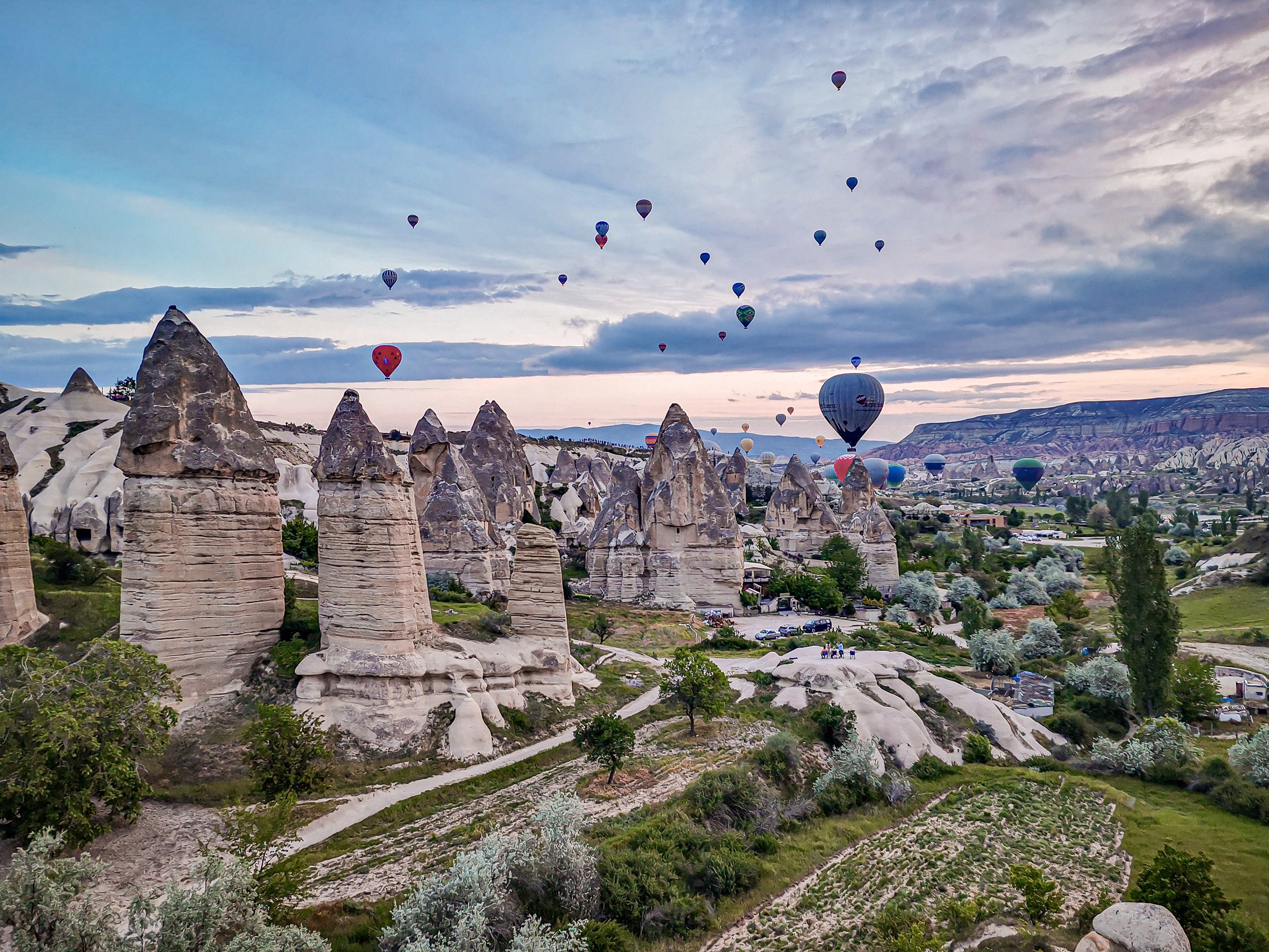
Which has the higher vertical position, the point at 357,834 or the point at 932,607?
the point at 357,834

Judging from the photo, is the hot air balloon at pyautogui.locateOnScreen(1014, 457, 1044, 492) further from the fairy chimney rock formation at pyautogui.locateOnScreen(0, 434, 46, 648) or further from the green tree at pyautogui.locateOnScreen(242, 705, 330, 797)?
the fairy chimney rock formation at pyautogui.locateOnScreen(0, 434, 46, 648)

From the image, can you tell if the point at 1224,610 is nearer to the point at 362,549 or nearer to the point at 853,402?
the point at 853,402

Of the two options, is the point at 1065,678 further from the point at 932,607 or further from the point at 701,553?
the point at 701,553

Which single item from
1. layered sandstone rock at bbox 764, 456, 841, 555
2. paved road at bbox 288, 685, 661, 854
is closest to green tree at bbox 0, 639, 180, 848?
paved road at bbox 288, 685, 661, 854

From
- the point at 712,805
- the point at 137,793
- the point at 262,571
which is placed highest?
the point at 262,571

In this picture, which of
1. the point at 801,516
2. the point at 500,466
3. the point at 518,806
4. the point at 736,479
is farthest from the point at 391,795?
the point at 736,479

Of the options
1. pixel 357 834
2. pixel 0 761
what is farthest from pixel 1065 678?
pixel 0 761

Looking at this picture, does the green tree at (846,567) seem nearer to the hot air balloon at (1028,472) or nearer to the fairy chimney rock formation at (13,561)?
the fairy chimney rock formation at (13,561)
